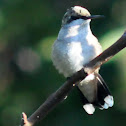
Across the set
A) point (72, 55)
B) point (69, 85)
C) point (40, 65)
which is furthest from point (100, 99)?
point (40, 65)

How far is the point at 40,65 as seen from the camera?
321 centimetres

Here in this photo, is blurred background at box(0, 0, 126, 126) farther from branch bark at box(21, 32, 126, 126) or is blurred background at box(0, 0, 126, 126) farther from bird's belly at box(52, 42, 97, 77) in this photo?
branch bark at box(21, 32, 126, 126)

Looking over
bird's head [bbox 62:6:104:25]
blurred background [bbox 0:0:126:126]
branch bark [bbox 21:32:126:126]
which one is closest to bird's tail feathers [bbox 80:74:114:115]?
bird's head [bbox 62:6:104:25]

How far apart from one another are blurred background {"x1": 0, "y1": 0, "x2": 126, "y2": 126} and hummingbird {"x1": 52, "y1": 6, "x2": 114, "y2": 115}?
2.30 ft

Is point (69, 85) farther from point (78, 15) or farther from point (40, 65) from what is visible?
point (40, 65)

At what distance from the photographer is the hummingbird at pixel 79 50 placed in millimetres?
1885

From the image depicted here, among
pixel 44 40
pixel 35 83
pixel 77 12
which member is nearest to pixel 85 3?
pixel 44 40


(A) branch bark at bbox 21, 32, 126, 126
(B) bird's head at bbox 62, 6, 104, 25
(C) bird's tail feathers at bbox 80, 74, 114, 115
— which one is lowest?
(A) branch bark at bbox 21, 32, 126, 126

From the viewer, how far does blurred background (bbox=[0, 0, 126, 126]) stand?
9.85ft

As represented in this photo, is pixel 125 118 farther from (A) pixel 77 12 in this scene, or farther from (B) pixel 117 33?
(A) pixel 77 12

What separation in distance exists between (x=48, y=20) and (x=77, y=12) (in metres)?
1.40

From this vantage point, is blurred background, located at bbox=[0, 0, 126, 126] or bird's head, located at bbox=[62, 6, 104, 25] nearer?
bird's head, located at bbox=[62, 6, 104, 25]

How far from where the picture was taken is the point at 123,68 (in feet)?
8.86

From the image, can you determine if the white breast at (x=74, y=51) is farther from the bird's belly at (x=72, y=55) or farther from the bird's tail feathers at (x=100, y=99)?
the bird's tail feathers at (x=100, y=99)
